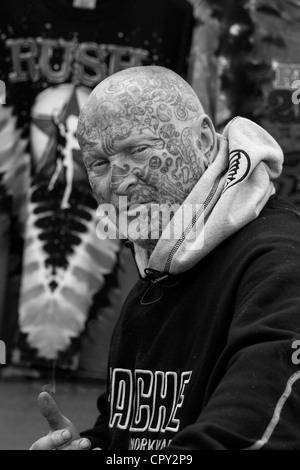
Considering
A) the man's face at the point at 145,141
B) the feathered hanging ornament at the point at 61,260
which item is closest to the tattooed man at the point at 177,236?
the man's face at the point at 145,141

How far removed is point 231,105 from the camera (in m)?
5.50

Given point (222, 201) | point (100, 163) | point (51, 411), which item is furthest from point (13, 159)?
point (222, 201)

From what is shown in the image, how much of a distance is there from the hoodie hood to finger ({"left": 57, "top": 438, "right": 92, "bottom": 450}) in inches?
19.0

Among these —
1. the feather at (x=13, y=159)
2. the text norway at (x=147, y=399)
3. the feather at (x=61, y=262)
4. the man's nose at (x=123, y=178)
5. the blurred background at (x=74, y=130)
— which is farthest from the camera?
the feather at (x=61, y=262)

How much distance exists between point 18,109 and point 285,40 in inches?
58.0

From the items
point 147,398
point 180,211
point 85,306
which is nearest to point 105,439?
point 147,398

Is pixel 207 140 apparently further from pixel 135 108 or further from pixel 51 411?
pixel 51 411

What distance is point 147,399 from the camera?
2572 mm

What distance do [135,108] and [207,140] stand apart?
0.22 metres

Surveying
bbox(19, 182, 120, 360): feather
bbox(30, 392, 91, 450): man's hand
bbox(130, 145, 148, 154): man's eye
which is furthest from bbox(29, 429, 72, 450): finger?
bbox(19, 182, 120, 360): feather

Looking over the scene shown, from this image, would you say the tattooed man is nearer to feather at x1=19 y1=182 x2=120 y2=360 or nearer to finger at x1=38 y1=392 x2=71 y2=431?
finger at x1=38 y1=392 x2=71 y2=431

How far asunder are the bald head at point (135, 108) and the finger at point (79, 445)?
2.43ft

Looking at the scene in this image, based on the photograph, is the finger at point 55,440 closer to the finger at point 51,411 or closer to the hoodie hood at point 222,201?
the finger at point 51,411

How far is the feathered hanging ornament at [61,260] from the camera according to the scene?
5668mm
